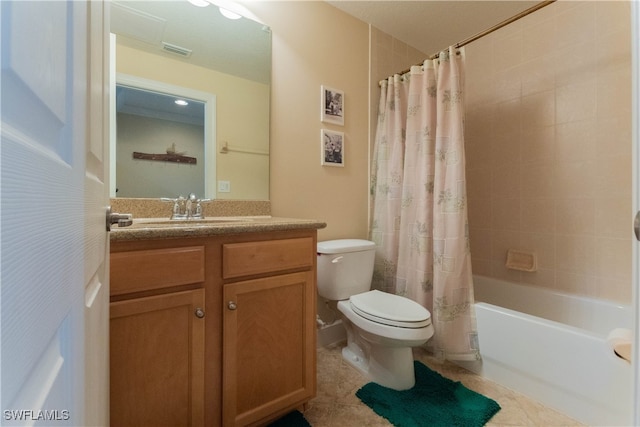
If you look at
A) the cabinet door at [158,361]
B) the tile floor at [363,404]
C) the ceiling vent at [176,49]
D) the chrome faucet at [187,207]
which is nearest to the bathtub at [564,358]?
the tile floor at [363,404]

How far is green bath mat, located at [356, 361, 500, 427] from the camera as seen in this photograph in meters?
1.24

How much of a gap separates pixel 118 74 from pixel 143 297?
1058mm

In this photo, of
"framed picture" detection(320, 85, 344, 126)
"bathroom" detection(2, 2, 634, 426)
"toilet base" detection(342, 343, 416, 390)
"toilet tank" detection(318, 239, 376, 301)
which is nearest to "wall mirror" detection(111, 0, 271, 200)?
"bathroom" detection(2, 2, 634, 426)

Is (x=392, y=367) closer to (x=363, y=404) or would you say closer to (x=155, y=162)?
(x=363, y=404)

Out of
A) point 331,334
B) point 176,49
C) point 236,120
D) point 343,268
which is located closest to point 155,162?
point 236,120

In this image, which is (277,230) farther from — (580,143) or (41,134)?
(580,143)

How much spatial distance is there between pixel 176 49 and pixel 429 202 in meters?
1.63

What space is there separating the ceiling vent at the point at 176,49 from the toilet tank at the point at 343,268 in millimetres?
1267

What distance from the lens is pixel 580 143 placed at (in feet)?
5.84

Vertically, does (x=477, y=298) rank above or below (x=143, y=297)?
below

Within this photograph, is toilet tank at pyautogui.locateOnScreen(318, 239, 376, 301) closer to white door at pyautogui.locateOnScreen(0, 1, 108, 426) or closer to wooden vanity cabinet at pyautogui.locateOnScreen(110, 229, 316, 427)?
wooden vanity cabinet at pyautogui.locateOnScreen(110, 229, 316, 427)

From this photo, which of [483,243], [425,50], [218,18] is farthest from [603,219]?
[218,18]

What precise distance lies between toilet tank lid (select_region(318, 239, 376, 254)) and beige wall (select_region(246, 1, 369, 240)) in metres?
0.17

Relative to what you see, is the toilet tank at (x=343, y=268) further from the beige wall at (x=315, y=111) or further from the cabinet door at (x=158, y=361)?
the cabinet door at (x=158, y=361)
